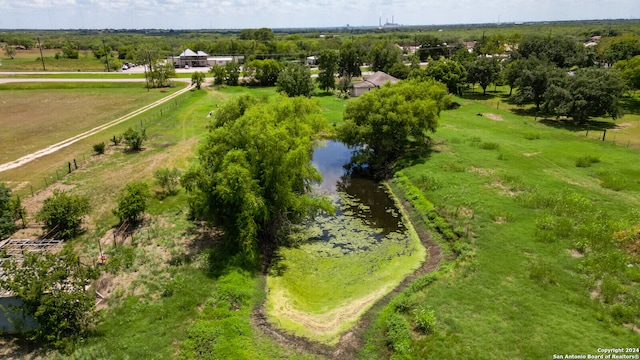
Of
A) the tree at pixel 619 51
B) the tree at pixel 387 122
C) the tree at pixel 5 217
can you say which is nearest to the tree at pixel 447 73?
the tree at pixel 387 122

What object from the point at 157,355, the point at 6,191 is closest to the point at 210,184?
the point at 157,355

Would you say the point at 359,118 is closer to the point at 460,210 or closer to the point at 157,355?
the point at 460,210

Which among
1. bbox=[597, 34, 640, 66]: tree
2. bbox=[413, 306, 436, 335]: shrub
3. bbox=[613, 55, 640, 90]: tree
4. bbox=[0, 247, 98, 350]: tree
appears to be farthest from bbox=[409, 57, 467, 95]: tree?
bbox=[0, 247, 98, 350]: tree

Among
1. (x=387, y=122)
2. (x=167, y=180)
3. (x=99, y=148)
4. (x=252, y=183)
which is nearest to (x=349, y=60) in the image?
(x=387, y=122)

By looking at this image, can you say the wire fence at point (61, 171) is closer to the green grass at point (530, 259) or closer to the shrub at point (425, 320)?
the green grass at point (530, 259)

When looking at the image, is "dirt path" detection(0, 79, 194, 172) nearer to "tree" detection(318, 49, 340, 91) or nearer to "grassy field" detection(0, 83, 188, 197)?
"grassy field" detection(0, 83, 188, 197)

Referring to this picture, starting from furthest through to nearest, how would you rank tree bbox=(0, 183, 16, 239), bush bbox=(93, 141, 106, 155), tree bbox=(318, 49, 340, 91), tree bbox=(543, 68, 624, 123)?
tree bbox=(318, 49, 340, 91)
tree bbox=(543, 68, 624, 123)
bush bbox=(93, 141, 106, 155)
tree bbox=(0, 183, 16, 239)

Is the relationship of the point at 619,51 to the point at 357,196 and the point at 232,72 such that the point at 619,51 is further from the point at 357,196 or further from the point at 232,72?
the point at 232,72
